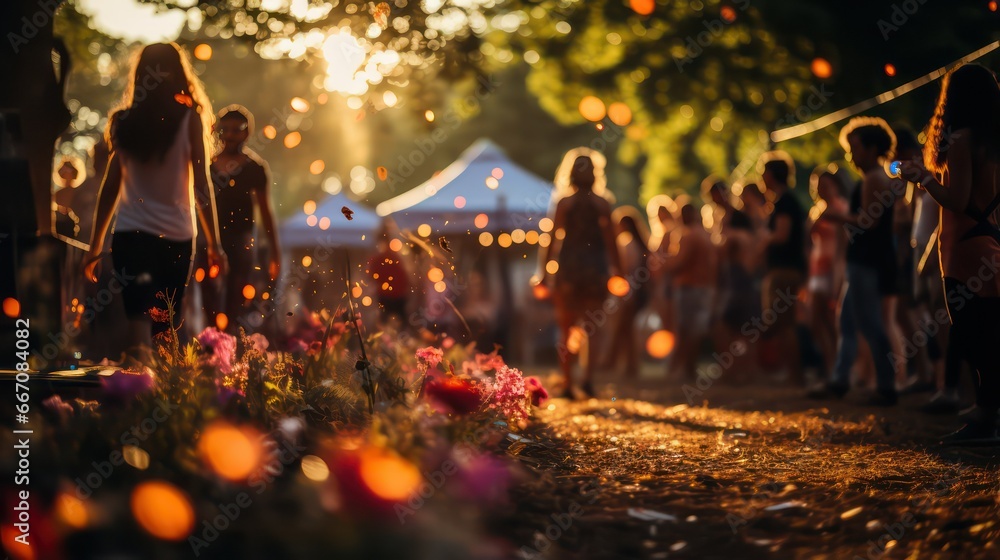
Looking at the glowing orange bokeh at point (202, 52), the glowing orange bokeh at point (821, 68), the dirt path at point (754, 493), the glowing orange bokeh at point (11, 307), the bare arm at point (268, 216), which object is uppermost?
the glowing orange bokeh at point (821, 68)

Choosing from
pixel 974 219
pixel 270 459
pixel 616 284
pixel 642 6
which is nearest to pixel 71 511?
pixel 270 459

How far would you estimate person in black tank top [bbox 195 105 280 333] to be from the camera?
7723 mm

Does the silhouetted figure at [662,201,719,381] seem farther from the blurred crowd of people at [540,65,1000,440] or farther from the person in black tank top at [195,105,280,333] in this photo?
the person in black tank top at [195,105,280,333]

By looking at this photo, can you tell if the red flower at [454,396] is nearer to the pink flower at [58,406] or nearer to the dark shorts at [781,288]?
the pink flower at [58,406]

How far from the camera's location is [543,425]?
22.3ft

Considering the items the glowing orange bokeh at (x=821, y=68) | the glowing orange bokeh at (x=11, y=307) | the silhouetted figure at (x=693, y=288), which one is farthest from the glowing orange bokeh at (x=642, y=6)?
the glowing orange bokeh at (x=11, y=307)

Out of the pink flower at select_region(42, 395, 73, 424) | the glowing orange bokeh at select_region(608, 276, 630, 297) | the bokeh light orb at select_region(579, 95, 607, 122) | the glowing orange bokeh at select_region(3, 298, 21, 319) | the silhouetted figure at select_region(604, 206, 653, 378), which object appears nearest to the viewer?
the pink flower at select_region(42, 395, 73, 424)

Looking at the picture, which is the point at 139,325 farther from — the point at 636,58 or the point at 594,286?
the point at 636,58

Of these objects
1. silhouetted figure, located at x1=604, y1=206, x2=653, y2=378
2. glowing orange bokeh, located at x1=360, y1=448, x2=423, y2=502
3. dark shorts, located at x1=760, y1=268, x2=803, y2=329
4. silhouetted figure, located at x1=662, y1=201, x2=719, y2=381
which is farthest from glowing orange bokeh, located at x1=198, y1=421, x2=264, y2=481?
silhouetted figure, located at x1=604, y1=206, x2=653, y2=378

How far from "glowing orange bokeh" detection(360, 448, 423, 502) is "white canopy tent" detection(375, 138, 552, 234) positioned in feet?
45.1

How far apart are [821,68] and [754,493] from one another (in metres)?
11.0

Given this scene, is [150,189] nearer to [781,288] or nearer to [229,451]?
[229,451]

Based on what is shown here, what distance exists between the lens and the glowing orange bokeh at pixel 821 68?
14492 mm

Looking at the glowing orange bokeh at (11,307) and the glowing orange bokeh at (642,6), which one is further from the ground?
the glowing orange bokeh at (642,6)
